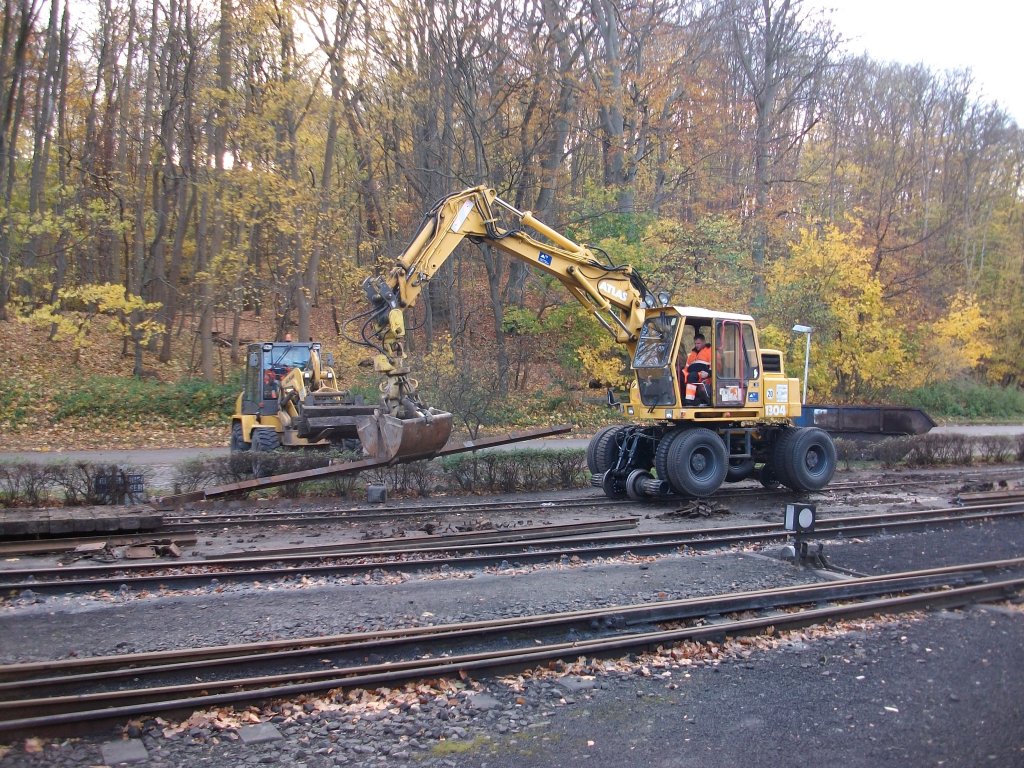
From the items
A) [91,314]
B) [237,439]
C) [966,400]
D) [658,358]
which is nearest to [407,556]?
[658,358]

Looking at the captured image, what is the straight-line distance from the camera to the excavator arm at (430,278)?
12.0 m

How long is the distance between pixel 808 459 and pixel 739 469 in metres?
1.51

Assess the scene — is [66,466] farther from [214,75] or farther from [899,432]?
[899,432]

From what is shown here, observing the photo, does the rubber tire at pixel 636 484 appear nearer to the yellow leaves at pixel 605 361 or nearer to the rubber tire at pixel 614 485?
the rubber tire at pixel 614 485

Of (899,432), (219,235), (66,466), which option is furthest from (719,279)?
(66,466)

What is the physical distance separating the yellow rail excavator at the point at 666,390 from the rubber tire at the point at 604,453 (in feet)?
0.06

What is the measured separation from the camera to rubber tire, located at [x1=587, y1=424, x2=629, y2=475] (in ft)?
52.0

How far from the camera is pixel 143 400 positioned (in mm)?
24828

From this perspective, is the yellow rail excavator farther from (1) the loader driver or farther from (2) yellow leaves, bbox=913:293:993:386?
(2) yellow leaves, bbox=913:293:993:386

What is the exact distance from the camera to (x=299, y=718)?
5.61m

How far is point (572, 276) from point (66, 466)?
9.35m

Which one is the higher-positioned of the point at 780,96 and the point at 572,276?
the point at 780,96

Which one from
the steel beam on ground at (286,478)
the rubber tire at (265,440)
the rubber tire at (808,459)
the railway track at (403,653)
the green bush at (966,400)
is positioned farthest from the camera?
the green bush at (966,400)

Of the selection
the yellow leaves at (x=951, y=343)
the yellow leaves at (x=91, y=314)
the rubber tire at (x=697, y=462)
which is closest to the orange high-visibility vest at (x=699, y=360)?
the rubber tire at (x=697, y=462)
